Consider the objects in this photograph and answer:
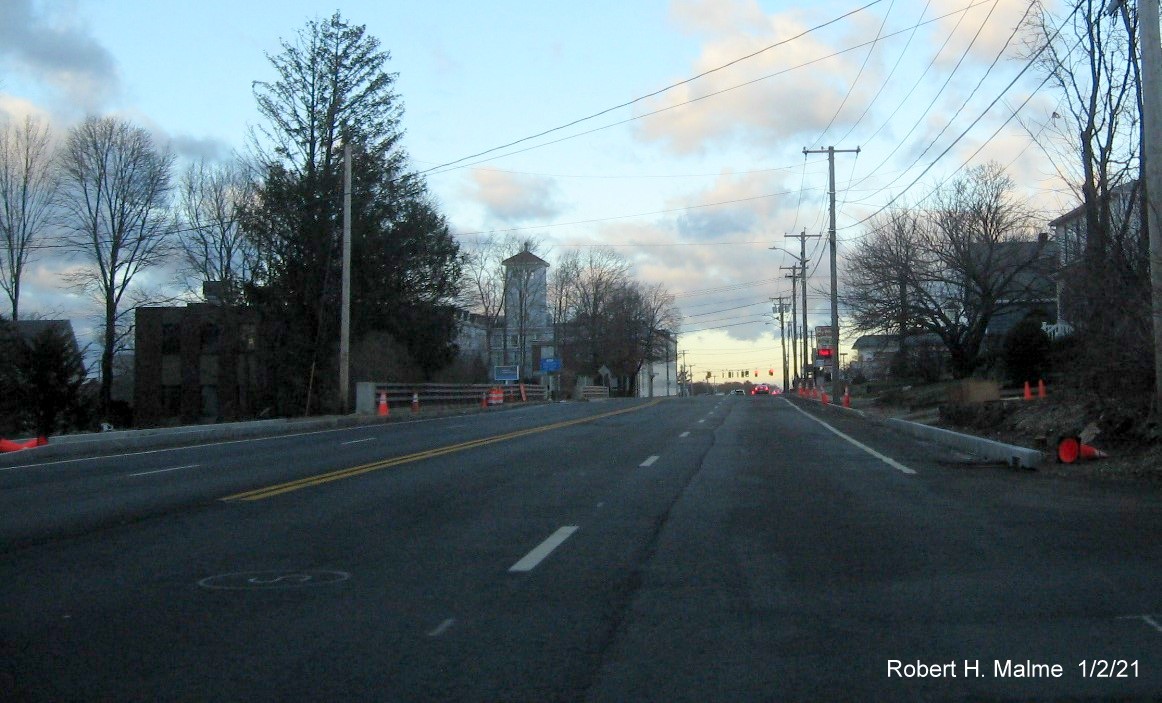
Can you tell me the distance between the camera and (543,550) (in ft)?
29.8

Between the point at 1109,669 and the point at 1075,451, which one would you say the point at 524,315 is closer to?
the point at 1075,451

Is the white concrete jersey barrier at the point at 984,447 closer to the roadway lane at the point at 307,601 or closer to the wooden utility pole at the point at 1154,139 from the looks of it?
the wooden utility pole at the point at 1154,139

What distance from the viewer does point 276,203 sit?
49.9 meters

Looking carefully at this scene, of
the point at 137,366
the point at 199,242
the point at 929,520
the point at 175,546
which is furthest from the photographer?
the point at 137,366

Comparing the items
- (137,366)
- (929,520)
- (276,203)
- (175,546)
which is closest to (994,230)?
(276,203)

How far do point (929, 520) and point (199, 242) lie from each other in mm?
56037

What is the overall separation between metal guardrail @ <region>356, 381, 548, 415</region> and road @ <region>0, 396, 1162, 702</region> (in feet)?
79.5

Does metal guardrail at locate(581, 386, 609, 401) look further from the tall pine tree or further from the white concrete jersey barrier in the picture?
the white concrete jersey barrier

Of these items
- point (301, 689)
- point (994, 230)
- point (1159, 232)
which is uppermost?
point (994, 230)

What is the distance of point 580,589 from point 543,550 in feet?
5.25

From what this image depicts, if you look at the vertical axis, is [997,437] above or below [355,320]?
below

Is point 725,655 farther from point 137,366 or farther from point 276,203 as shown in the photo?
point 137,366

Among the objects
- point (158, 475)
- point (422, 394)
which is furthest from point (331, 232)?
point (158, 475)

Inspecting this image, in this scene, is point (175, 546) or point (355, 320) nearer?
point (175, 546)
